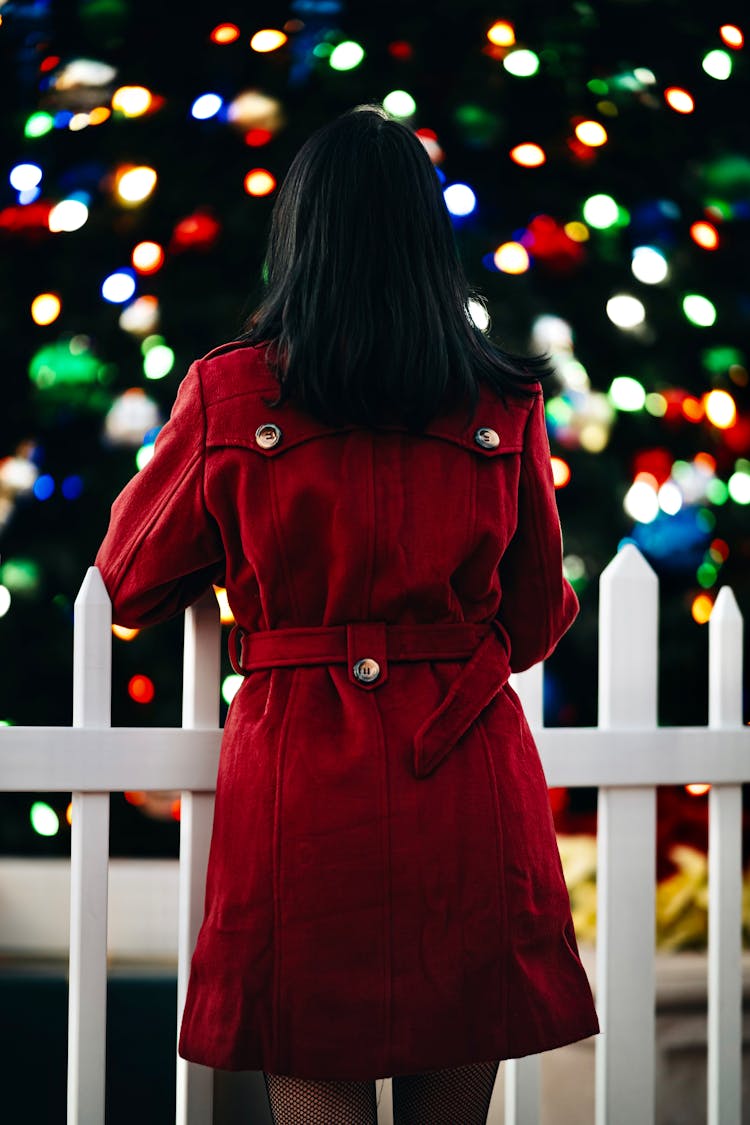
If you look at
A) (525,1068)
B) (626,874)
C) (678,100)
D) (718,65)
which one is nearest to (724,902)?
(626,874)

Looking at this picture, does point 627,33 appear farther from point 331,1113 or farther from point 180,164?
point 331,1113

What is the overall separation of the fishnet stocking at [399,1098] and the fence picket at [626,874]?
370 millimetres

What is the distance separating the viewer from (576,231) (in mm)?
2201

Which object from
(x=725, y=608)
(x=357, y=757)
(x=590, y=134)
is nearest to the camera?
(x=357, y=757)

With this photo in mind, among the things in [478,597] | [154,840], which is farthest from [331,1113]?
[154,840]

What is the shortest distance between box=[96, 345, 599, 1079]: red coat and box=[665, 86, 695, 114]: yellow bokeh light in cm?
125

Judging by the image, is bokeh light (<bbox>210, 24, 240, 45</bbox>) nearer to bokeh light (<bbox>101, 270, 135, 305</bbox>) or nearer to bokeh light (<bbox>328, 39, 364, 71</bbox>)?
bokeh light (<bbox>328, 39, 364, 71</bbox>)

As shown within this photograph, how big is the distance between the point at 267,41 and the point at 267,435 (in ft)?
Answer: 3.96

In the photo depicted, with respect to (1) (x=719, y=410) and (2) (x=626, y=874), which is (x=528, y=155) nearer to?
(1) (x=719, y=410)

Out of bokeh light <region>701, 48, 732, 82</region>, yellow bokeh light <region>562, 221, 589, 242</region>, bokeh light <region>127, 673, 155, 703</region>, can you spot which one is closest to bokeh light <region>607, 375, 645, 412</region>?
yellow bokeh light <region>562, 221, 589, 242</region>

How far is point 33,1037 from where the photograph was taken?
218 cm

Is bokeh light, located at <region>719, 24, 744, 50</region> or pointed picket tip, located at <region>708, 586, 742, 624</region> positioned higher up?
bokeh light, located at <region>719, 24, 744, 50</region>

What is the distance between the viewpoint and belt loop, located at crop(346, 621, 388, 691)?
4.01 ft

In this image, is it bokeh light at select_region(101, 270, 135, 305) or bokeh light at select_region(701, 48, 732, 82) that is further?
bokeh light at select_region(701, 48, 732, 82)
